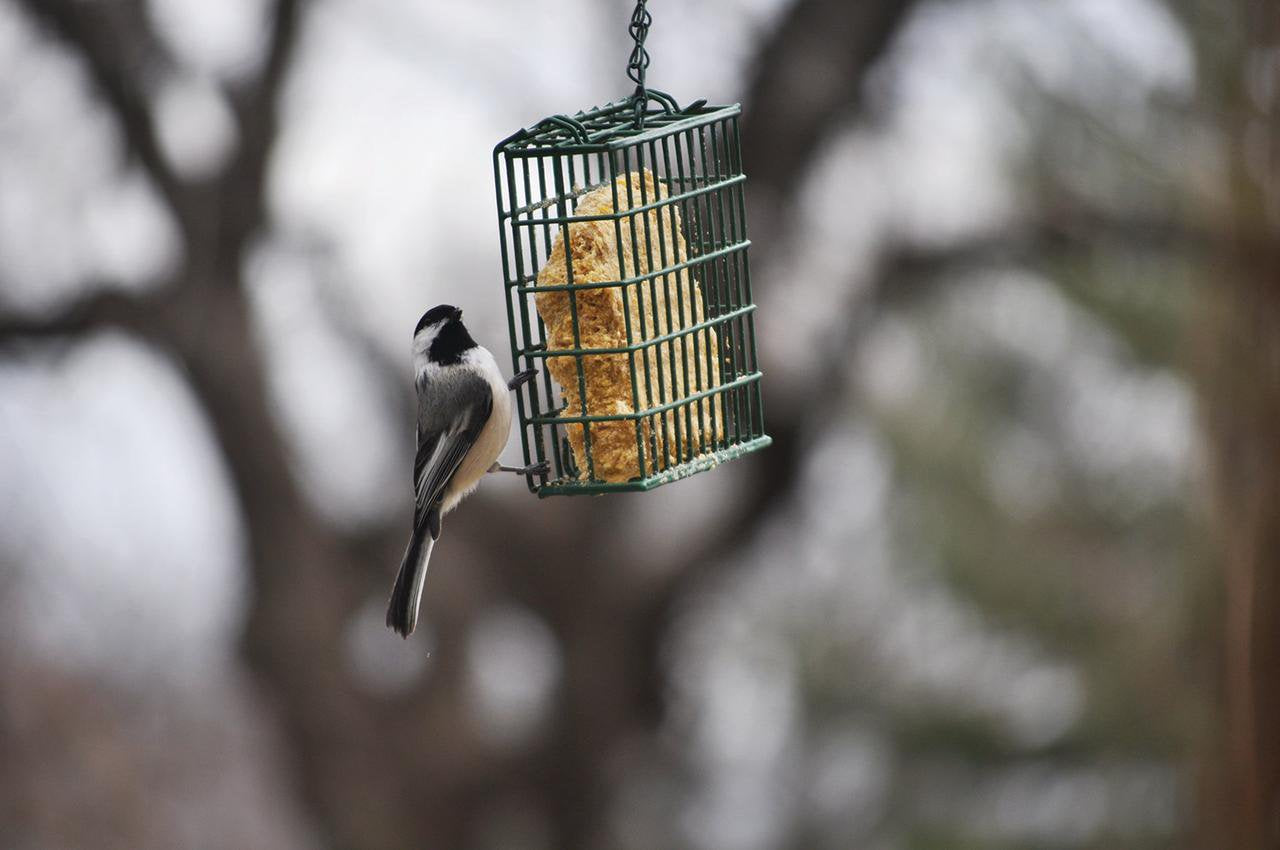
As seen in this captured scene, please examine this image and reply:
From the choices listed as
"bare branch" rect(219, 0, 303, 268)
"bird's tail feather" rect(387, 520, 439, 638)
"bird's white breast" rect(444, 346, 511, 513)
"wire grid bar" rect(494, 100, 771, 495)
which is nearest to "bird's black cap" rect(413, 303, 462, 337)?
"bird's white breast" rect(444, 346, 511, 513)

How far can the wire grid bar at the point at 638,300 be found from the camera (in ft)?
10.7

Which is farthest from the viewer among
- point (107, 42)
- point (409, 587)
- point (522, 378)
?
point (107, 42)

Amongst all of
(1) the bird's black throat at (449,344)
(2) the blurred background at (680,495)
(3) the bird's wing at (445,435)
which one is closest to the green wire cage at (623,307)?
(3) the bird's wing at (445,435)

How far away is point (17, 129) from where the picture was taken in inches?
248

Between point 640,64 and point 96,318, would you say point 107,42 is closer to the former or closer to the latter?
point 96,318

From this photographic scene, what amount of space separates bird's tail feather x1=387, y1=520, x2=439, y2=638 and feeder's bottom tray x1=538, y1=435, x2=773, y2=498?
47cm

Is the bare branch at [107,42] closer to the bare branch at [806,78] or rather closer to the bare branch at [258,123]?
the bare branch at [258,123]

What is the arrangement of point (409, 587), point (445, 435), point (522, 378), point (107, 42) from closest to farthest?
point (522, 378) < point (445, 435) < point (409, 587) < point (107, 42)

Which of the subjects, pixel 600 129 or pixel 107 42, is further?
pixel 107 42

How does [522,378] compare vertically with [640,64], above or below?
below

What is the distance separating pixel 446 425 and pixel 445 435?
0.03m

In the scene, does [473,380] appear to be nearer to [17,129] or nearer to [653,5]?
[653,5]

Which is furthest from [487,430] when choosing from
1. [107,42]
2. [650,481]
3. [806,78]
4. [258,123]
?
[107,42]

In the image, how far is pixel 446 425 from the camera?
12.0ft
